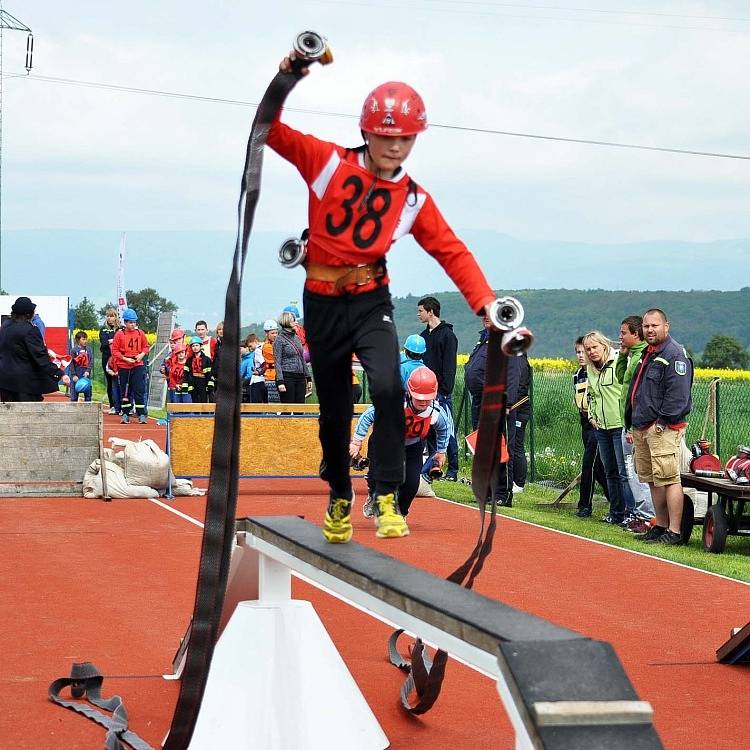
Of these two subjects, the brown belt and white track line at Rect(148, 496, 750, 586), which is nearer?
the brown belt

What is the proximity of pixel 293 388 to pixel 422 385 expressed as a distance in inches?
325

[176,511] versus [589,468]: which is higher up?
[589,468]

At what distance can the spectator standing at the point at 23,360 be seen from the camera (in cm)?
1460

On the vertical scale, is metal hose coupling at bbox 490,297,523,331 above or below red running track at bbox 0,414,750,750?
above

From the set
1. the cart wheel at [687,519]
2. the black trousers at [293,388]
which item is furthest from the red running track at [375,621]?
the black trousers at [293,388]

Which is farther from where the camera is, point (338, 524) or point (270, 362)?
point (270, 362)

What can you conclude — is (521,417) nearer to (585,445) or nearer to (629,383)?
(585,445)

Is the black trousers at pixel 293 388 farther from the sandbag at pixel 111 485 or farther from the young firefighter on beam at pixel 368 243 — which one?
the young firefighter on beam at pixel 368 243

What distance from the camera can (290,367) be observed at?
18.3 m

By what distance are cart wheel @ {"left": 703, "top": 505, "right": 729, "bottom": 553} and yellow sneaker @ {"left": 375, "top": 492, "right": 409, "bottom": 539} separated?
649 cm

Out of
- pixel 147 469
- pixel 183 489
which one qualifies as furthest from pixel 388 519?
pixel 183 489

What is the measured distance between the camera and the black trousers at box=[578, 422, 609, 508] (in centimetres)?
1401

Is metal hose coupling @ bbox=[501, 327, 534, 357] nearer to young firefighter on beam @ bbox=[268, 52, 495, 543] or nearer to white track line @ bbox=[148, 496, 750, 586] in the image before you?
young firefighter on beam @ bbox=[268, 52, 495, 543]

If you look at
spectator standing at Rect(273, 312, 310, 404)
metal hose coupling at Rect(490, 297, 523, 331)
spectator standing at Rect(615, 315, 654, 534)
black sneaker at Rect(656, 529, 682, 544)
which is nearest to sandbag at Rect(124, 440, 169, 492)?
spectator standing at Rect(273, 312, 310, 404)
